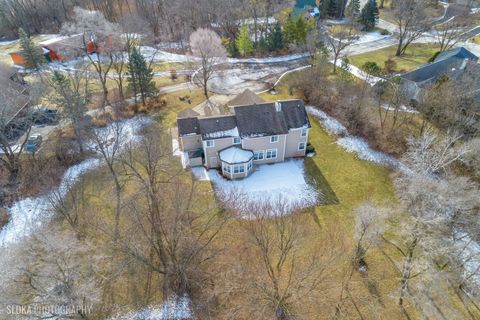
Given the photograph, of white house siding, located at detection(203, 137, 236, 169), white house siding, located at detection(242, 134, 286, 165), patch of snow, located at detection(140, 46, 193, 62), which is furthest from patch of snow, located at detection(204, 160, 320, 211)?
patch of snow, located at detection(140, 46, 193, 62)

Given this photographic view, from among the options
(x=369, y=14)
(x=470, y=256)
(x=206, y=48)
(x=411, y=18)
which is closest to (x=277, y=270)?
(x=470, y=256)

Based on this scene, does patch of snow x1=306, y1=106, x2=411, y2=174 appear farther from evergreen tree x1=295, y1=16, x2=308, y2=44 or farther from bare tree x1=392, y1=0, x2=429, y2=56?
bare tree x1=392, y1=0, x2=429, y2=56

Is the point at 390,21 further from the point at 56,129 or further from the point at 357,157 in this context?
the point at 56,129

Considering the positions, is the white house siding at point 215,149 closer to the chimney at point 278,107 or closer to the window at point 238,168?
the window at point 238,168

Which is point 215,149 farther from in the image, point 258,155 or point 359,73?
point 359,73

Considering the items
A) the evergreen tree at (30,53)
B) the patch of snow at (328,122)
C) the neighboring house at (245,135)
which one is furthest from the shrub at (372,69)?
the evergreen tree at (30,53)

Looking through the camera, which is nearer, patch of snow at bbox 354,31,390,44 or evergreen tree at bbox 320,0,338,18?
patch of snow at bbox 354,31,390,44
